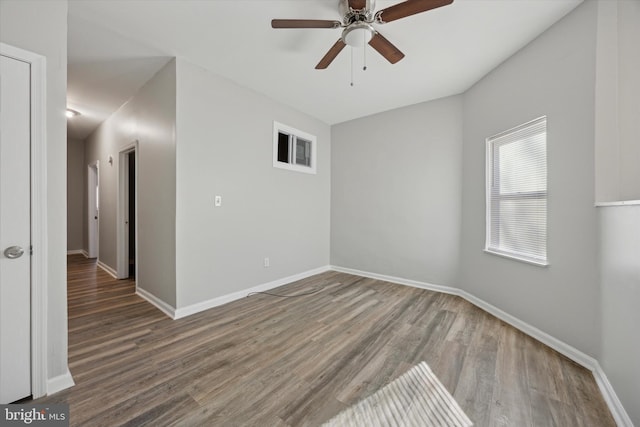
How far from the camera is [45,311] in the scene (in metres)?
1.53

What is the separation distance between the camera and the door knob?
142 cm

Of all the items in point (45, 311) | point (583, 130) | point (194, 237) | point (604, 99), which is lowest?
point (45, 311)

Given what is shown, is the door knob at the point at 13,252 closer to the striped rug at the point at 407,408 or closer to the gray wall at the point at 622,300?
the striped rug at the point at 407,408

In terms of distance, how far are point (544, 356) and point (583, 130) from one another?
6.19 feet

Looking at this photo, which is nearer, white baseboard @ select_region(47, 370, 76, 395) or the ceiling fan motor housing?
white baseboard @ select_region(47, 370, 76, 395)

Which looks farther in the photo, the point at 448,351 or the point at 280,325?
the point at 280,325

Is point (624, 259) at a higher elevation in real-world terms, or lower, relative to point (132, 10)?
lower

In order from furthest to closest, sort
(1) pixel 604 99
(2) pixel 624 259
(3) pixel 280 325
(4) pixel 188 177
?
(4) pixel 188 177 < (3) pixel 280 325 < (1) pixel 604 99 < (2) pixel 624 259

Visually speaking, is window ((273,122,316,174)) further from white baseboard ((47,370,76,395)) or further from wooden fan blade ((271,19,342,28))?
white baseboard ((47,370,76,395))

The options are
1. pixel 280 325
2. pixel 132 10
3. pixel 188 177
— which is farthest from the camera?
pixel 188 177

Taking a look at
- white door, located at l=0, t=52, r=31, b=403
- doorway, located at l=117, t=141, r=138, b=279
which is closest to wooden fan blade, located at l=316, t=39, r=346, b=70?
white door, located at l=0, t=52, r=31, b=403

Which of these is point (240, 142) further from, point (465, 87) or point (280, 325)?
point (465, 87)

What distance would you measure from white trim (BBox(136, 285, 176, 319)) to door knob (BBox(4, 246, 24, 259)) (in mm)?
1432

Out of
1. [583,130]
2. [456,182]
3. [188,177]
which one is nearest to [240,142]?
[188,177]
